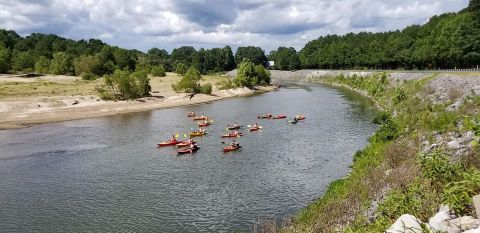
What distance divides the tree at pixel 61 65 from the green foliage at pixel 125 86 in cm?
6243

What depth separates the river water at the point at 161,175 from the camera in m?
33.5

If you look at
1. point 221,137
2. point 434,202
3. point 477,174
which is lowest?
point 221,137

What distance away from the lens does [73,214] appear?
35156mm

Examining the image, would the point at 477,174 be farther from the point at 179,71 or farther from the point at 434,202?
the point at 179,71

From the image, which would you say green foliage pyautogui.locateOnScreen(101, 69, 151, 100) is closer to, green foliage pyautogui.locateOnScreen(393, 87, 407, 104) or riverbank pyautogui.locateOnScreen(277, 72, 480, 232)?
green foliage pyautogui.locateOnScreen(393, 87, 407, 104)

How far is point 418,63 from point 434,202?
14324 centimetres

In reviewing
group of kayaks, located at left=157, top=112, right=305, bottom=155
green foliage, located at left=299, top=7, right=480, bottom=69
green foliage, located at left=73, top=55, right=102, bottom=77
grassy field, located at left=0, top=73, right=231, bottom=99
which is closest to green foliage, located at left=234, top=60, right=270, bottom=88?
grassy field, located at left=0, top=73, right=231, bottom=99

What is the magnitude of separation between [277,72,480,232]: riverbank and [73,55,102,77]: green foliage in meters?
135

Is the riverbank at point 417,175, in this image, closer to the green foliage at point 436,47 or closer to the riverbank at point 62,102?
the green foliage at point 436,47

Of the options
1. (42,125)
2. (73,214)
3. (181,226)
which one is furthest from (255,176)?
(42,125)

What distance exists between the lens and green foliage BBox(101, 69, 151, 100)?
111 metres

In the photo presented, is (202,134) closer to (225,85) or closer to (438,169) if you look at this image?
(438,169)

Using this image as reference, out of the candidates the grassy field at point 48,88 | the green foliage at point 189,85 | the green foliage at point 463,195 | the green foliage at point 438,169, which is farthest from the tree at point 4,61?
the green foliage at point 463,195

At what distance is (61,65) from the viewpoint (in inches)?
6722
